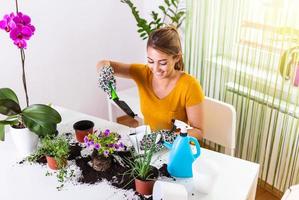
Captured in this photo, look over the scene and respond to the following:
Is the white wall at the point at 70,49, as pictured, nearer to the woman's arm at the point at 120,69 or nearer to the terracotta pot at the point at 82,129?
the woman's arm at the point at 120,69

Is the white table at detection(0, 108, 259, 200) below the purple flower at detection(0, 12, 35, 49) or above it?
below

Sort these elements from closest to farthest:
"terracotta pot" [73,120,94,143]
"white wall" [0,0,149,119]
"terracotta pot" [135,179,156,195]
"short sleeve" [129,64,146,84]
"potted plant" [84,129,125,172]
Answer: "terracotta pot" [135,179,156,195] → "potted plant" [84,129,125,172] → "terracotta pot" [73,120,94,143] → "short sleeve" [129,64,146,84] → "white wall" [0,0,149,119]

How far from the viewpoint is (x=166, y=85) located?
1707 mm

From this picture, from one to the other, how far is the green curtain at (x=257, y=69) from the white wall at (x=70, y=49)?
74 cm

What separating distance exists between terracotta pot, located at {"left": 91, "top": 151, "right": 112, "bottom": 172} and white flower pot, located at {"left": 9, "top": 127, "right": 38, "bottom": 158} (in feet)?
0.94

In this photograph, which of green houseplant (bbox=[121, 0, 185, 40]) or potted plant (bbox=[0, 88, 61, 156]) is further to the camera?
green houseplant (bbox=[121, 0, 185, 40])

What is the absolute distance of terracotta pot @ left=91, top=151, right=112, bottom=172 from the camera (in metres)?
1.29

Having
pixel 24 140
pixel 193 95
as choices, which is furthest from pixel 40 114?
pixel 193 95

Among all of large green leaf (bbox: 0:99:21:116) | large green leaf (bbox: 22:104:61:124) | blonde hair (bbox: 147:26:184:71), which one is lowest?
large green leaf (bbox: 22:104:61:124)

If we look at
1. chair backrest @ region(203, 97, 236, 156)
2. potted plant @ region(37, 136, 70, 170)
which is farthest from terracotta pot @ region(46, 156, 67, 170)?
chair backrest @ region(203, 97, 236, 156)

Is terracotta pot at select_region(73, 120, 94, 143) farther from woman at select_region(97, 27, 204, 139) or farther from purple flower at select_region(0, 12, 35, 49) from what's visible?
purple flower at select_region(0, 12, 35, 49)

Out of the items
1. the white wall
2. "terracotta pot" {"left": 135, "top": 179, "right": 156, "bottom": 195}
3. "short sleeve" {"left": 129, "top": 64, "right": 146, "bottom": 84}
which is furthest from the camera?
the white wall

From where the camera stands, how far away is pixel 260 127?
2123mm

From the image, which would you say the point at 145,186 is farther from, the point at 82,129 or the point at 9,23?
the point at 9,23
